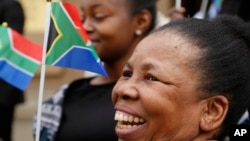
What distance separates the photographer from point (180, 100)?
2.71 meters

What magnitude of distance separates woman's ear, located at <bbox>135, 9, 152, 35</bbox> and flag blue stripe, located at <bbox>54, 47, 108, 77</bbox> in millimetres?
544

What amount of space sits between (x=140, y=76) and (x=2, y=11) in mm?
2848

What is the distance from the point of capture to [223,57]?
9.23 ft

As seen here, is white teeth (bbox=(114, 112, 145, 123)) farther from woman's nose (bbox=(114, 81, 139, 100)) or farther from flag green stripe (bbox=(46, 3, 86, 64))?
flag green stripe (bbox=(46, 3, 86, 64))

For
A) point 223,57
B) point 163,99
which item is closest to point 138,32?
point 223,57

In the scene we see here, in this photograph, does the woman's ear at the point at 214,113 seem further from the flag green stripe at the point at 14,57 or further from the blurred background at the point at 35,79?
the blurred background at the point at 35,79

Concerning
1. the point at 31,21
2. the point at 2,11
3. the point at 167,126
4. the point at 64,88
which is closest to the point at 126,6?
the point at 64,88

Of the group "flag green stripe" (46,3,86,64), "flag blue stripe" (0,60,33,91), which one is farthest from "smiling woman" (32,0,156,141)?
"flag green stripe" (46,3,86,64)

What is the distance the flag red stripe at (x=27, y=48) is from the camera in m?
4.29

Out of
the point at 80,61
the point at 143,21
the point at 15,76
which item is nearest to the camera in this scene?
the point at 80,61

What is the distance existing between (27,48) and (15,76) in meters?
0.19

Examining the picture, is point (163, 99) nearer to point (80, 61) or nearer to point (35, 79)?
point (80, 61)

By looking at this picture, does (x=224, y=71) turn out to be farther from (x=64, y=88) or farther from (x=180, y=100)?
(x=64, y=88)

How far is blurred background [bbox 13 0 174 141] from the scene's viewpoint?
820 cm
